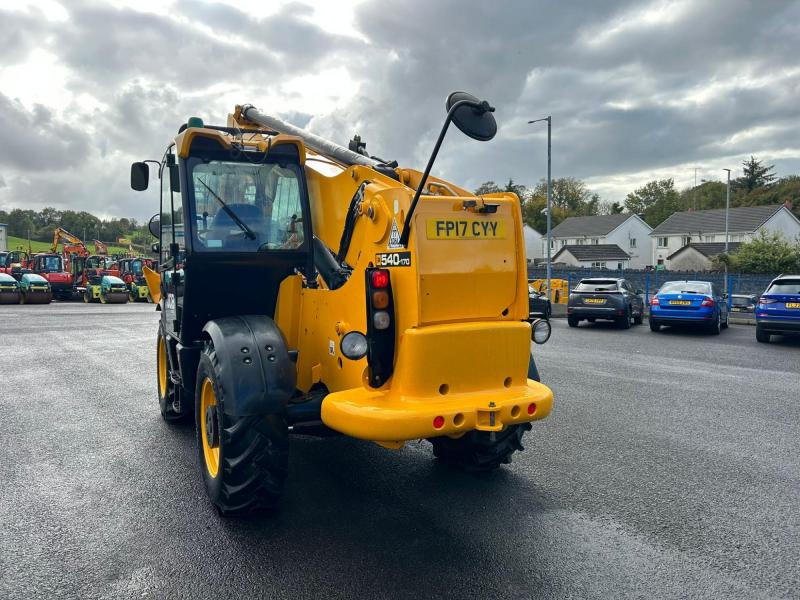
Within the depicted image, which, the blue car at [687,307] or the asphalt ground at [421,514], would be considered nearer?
the asphalt ground at [421,514]

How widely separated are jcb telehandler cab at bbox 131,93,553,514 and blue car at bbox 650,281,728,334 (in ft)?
44.1

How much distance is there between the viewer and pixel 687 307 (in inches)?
654

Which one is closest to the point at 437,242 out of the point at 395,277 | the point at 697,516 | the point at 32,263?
the point at 395,277

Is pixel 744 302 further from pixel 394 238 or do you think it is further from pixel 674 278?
Answer: pixel 394 238

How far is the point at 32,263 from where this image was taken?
33.1 m

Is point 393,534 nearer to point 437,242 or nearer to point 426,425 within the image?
point 426,425

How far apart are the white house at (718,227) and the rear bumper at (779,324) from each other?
47.9 m

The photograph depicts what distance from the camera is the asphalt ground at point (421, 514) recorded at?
3.45 m

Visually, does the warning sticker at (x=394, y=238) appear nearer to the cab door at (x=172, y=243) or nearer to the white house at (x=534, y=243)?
the cab door at (x=172, y=243)

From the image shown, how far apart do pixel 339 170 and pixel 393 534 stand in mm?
2690

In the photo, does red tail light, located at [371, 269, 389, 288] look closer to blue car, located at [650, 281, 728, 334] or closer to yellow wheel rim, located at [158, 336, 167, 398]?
yellow wheel rim, located at [158, 336, 167, 398]

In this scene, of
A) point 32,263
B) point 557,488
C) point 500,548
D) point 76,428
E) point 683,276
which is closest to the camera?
point 500,548

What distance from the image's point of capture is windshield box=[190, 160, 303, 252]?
482 centimetres

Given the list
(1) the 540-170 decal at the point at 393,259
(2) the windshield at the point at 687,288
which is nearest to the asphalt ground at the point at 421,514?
(1) the 540-170 decal at the point at 393,259
